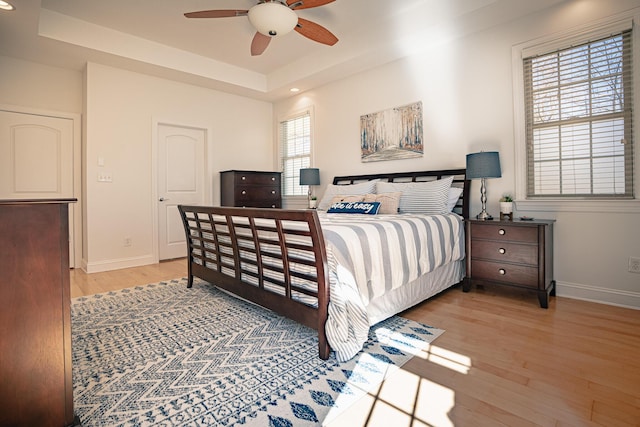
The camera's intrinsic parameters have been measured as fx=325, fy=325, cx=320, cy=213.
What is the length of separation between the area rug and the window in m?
3.16

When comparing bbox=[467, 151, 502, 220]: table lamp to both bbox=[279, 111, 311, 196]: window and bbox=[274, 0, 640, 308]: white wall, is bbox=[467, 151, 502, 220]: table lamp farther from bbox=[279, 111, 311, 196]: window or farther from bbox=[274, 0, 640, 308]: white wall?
bbox=[279, 111, 311, 196]: window

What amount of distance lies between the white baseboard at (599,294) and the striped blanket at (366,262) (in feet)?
3.65

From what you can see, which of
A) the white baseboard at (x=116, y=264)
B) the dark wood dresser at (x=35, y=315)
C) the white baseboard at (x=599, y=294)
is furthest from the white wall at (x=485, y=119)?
the dark wood dresser at (x=35, y=315)

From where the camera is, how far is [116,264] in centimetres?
423

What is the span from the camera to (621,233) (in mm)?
2588

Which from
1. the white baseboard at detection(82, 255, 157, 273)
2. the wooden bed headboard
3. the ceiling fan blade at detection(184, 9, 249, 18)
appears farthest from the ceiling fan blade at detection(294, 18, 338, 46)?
the white baseboard at detection(82, 255, 157, 273)

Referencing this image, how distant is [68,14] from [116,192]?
78.6 inches

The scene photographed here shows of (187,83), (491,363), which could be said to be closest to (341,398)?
(491,363)

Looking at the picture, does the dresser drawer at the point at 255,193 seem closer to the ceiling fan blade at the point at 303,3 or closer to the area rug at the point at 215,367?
the area rug at the point at 215,367

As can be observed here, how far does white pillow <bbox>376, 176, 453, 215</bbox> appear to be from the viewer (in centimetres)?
322

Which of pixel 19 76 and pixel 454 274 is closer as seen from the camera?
pixel 454 274

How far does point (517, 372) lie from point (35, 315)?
81.6 inches

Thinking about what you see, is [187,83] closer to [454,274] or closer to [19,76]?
[19,76]

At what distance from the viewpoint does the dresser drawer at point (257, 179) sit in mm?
4902
